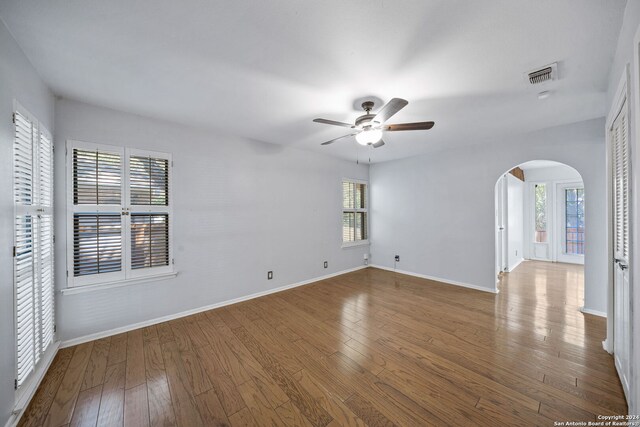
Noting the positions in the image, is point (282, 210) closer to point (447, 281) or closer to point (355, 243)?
point (355, 243)

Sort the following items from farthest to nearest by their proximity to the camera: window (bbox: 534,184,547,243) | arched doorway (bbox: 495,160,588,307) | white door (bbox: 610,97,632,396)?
window (bbox: 534,184,547,243), arched doorway (bbox: 495,160,588,307), white door (bbox: 610,97,632,396)

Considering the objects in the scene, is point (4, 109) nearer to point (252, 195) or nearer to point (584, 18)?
point (252, 195)

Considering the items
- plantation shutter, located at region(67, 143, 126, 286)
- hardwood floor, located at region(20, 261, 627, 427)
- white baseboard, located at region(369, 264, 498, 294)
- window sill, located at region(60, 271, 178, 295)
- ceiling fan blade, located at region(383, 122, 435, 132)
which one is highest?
ceiling fan blade, located at region(383, 122, 435, 132)

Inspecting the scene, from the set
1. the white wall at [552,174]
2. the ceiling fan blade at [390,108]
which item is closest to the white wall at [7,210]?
the ceiling fan blade at [390,108]

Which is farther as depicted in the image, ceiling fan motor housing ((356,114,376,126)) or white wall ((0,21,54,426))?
ceiling fan motor housing ((356,114,376,126))

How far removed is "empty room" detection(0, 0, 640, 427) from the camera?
58.8 inches

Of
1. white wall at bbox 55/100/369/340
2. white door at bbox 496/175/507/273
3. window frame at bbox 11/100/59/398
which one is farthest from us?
white door at bbox 496/175/507/273

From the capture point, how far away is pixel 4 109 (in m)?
1.48

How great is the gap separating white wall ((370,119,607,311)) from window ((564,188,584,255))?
3780 millimetres

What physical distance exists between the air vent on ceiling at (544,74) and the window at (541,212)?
5.59m

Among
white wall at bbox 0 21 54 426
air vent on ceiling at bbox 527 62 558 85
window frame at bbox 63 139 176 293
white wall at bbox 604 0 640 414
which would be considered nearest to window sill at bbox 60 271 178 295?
window frame at bbox 63 139 176 293

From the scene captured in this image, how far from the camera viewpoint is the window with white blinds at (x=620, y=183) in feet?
5.68

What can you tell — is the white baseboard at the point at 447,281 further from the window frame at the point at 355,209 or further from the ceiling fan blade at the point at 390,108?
the ceiling fan blade at the point at 390,108

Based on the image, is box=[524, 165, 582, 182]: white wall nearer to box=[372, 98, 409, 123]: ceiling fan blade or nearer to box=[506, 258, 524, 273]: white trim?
box=[506, 258, 524, 273]: white trim
